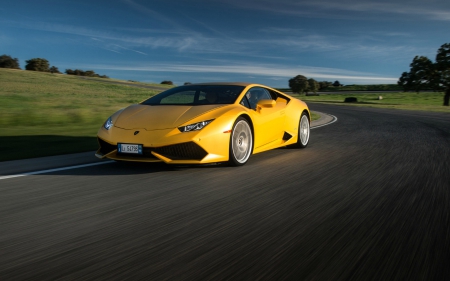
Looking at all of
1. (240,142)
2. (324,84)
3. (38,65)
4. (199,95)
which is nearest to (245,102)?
(240,142)

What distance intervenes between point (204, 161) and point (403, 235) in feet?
9.72

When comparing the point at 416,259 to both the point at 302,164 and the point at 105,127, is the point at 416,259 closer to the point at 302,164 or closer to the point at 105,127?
the point at 302,164

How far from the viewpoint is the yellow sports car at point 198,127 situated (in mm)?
5727

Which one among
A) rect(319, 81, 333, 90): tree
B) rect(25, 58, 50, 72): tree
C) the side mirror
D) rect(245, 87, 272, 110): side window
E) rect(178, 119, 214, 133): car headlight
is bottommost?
rect(319, 81, 333, 90): tree

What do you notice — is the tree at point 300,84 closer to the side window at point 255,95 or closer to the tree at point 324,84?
the tree at point 324,84

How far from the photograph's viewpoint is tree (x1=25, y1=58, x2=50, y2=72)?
94.9 m

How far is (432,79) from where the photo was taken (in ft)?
161

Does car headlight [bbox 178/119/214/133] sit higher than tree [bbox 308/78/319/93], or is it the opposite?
car headlight [bbox 178/119/214/133]

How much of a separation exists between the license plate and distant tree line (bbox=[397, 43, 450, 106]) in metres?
48.5

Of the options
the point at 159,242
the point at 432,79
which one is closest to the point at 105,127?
the point at 159,242

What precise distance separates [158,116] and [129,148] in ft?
2.16

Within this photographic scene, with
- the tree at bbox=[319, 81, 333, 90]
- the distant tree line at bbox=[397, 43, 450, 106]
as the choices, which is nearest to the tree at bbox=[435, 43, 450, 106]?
the distant tree line at bbox=[397, 43, 450, 106]

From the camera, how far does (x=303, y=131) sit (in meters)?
8.80

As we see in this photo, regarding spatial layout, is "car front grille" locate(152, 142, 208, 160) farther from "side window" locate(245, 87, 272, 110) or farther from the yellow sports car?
"side window" locate(245, 87, 272, 110)
